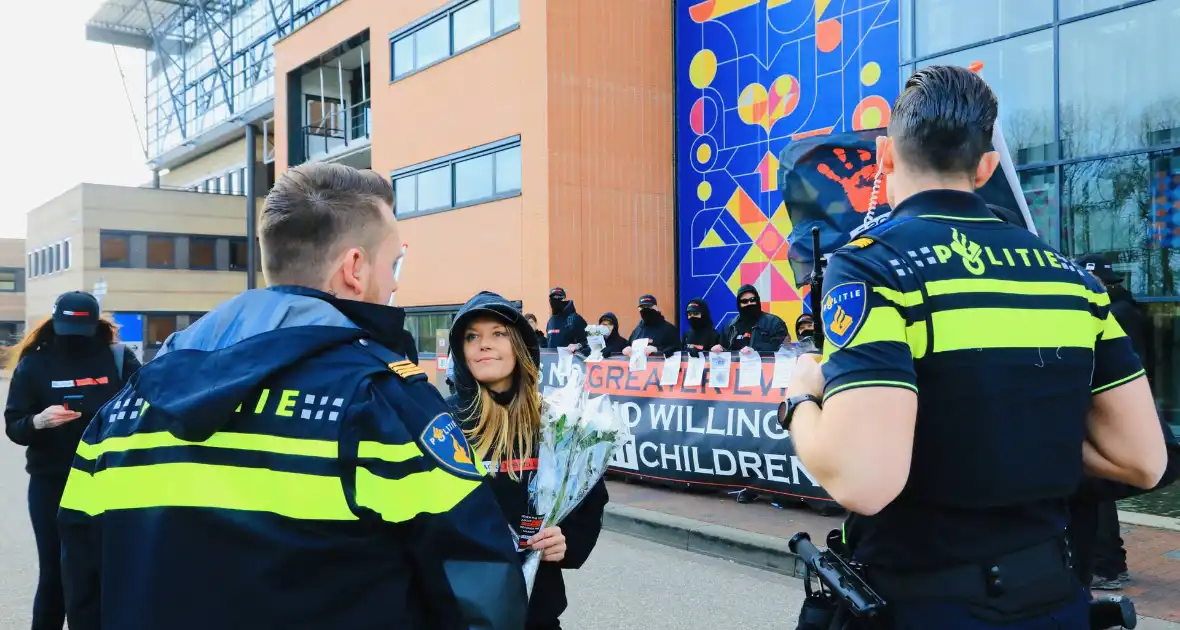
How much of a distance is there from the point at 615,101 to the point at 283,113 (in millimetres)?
13314

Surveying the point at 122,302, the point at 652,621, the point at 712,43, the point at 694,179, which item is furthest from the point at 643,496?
the point at 122,302

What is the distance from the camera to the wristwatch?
1.98 m

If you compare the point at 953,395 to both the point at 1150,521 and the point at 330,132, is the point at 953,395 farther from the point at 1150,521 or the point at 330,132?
the point at 330,132

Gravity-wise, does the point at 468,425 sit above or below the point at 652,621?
above

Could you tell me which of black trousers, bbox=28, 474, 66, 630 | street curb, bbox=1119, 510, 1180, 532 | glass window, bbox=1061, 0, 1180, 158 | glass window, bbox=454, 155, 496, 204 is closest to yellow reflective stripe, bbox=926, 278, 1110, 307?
black trousers, bbox=28, 474, 66, 630

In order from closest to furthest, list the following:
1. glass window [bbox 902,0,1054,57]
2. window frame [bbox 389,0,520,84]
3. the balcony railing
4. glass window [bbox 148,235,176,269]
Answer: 1. glass window [bbox 902,0,1054,57]
2. window frame [bbox 389,0,520,84]
3. the balcony railing
4. glass window [bbox 148,235,176,269]

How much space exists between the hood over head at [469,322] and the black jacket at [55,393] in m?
2.37

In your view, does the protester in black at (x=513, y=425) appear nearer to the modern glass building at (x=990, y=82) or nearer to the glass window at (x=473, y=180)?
the modern glass building at (x=990, y=82)

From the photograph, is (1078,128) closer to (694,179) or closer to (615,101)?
(694,179)

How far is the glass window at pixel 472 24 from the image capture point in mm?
17328

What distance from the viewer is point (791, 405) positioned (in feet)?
6.62

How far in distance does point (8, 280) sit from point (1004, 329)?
80.7 meters

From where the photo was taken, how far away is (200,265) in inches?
1532

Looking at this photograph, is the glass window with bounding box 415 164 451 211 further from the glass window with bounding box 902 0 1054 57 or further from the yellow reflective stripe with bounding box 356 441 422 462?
the yellow reflective stripe with bounding box 356 441 422 462
